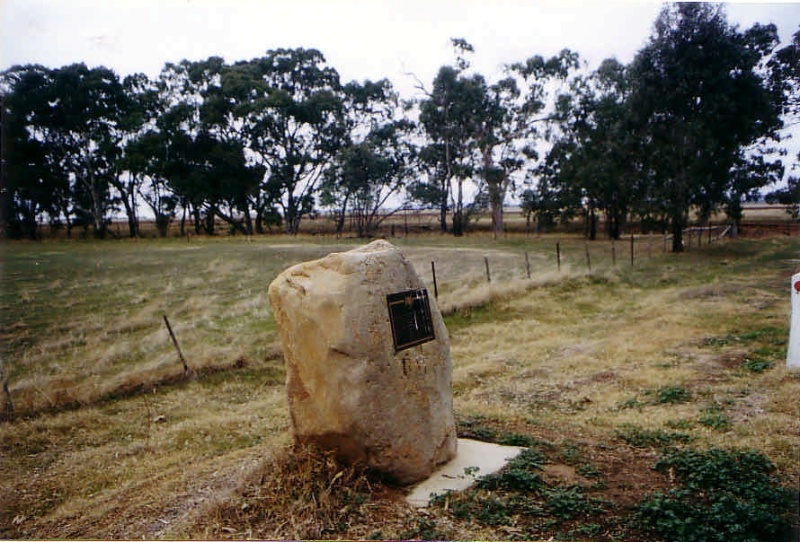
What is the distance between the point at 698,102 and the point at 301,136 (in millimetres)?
7851

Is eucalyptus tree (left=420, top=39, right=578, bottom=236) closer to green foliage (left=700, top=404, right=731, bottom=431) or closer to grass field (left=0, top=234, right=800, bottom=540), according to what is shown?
grass field (left=0, top=234, right=800, bottom=540)

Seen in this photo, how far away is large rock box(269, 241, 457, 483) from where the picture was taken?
3922 millimetres

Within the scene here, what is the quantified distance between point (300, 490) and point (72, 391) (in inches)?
171

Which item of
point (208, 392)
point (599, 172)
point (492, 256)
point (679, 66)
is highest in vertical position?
point (679, 66)

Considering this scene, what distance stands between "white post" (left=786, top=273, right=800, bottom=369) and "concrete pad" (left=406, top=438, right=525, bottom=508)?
3.71 metres

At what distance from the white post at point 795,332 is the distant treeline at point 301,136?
1098 mm

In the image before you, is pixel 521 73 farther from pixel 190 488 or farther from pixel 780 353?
pixel 190 488

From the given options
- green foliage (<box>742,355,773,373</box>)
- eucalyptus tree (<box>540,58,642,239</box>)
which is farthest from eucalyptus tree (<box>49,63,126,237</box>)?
eucalyptus tree (<box>540,58,642,239</box>)

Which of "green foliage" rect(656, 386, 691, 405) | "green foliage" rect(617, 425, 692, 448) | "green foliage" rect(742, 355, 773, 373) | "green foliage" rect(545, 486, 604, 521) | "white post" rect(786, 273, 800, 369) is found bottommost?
"green foliage" rect(656, 386, 691, 405)

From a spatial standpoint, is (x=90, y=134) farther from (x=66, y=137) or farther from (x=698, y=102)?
(x=698, y=102)

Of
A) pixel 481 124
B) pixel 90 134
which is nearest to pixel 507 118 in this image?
pixel 481 124

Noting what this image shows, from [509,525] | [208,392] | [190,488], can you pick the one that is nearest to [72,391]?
[208,392]

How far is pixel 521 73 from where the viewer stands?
10156 mm

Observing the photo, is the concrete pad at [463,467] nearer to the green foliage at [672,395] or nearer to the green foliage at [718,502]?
the green foliage at [718,502]
